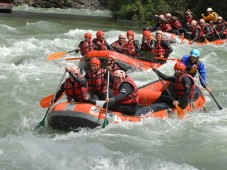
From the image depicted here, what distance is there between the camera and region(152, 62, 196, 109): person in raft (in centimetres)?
832

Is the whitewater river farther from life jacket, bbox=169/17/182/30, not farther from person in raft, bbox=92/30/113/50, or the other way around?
life jacket, bbox=169/17/182/30

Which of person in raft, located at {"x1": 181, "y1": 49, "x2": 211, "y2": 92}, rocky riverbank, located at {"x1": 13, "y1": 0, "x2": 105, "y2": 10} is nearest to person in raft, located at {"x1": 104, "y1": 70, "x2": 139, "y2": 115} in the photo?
person in raft, located at {"x1": 181, "y1": 49, "x2": 211, "y2": 92}

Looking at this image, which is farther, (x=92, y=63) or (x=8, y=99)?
(x=8, y=99)

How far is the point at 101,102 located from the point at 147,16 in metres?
22.8

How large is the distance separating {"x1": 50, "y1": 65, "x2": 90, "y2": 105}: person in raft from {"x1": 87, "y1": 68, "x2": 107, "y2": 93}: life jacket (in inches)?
21.1

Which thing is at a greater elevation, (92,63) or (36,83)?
(92,63)

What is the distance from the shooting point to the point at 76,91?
303 inches

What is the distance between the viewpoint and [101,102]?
25.9 ft

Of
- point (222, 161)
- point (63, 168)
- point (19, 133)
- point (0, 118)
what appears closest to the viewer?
point (63, 168)

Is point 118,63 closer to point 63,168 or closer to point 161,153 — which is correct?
point 161,153

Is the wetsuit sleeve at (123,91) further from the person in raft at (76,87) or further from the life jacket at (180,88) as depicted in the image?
the life jacket at (180,88)

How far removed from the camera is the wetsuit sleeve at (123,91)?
7.54 m

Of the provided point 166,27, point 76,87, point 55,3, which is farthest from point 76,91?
point 55,3

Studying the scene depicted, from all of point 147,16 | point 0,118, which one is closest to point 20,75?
point 0,118
